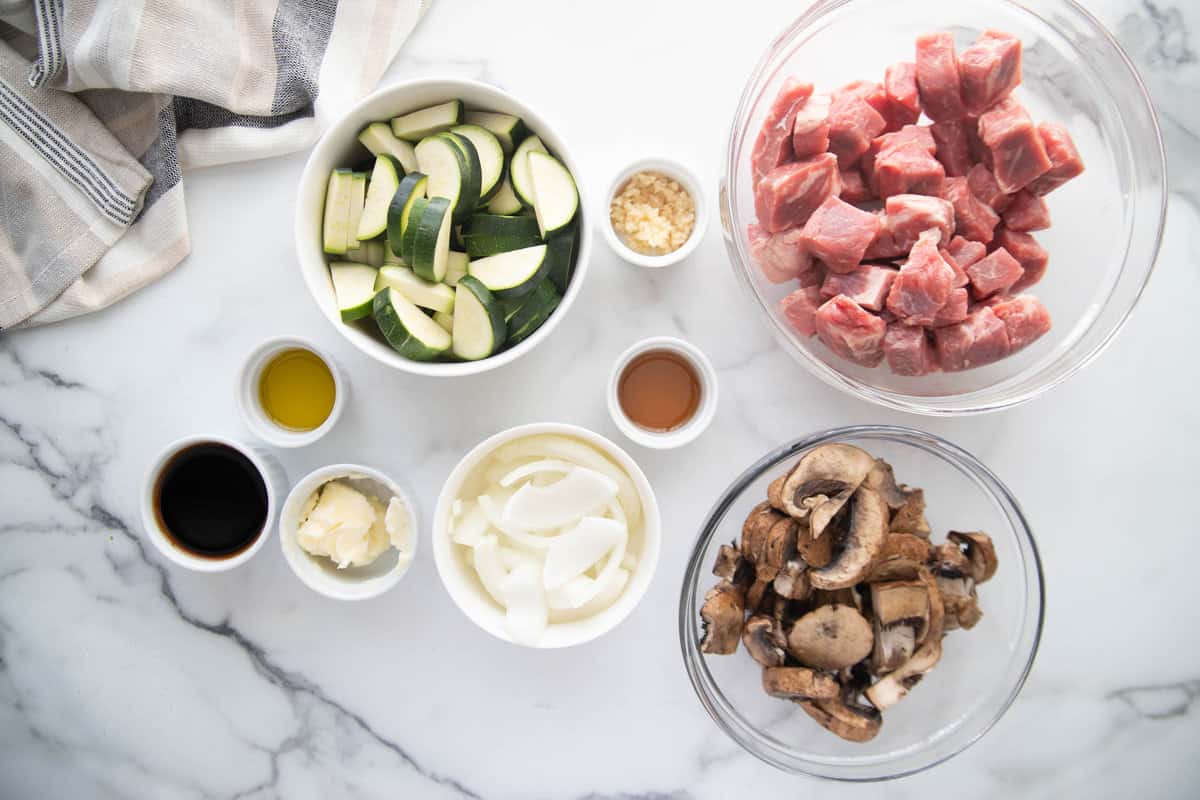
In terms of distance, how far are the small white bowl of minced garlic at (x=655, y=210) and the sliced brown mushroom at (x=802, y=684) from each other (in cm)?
79

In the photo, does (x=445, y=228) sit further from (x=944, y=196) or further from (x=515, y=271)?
(x=944, y=196)

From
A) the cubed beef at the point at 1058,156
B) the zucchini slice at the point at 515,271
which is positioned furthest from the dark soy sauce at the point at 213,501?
the cubed beef at the point at 1058,156

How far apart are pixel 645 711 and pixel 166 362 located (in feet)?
4.21

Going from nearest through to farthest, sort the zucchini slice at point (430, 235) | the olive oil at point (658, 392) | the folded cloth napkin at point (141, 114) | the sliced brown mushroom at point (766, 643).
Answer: the zucchini slice at point (430, 235), the sliced brown mushroom at point (766, 643), the folded cloth napkin at point (141, 114), the olive oil at point (658, 392)

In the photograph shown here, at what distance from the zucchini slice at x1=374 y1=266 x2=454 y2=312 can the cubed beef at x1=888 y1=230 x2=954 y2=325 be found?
787 mm

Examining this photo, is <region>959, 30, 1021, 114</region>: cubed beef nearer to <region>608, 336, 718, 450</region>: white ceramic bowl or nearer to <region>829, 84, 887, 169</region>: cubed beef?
<region>829, 84, 887, 169</region>: cubed beef

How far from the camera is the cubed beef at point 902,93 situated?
1481mm

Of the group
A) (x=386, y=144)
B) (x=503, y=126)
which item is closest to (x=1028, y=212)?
(x=503, y=126)

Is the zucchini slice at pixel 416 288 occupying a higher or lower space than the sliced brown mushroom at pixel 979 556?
lower

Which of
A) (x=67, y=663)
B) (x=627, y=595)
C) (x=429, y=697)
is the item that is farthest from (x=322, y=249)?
(x=67, y=663)

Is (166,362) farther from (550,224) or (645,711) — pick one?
(645,711)

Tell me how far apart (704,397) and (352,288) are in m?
0.71

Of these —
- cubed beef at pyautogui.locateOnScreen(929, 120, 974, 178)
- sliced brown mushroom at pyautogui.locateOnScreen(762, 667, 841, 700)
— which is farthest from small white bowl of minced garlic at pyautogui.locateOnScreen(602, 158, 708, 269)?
sliced brown mushroom at pyautogui.locateOnScreen(762, 667, 841, 700)

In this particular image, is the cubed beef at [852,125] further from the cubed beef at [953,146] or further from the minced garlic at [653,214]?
the minced garlic at [653,214]
